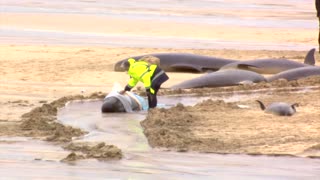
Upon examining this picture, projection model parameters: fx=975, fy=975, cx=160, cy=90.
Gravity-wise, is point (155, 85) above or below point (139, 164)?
above

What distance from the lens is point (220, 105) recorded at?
1575 cm

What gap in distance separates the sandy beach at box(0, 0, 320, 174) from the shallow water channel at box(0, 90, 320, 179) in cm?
26

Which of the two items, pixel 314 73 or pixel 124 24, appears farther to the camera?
pixel 124 24

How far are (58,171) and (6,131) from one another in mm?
2701

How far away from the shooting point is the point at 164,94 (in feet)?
57.5

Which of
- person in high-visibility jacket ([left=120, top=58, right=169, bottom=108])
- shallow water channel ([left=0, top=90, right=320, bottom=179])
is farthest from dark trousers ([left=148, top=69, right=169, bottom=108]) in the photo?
shallow water channel ([left=0, top=90, right=320, bottom=179])

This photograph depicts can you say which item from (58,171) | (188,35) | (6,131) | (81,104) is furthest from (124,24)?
(58,171)

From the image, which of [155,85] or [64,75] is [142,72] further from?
[64,75]

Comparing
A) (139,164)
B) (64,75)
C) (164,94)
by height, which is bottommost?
(139,164)

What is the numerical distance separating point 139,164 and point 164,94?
6.31 metres

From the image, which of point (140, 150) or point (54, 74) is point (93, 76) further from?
point (140, 150)

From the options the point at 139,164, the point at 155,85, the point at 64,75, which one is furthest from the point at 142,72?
the point at 64,75

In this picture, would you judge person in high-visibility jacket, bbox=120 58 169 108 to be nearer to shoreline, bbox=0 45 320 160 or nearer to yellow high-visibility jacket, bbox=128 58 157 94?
yellow high-visibility jacket, bbox=128 58 157 94

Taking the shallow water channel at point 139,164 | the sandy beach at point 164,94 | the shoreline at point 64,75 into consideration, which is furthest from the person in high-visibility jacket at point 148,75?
the shallow water channel at point 139,164
